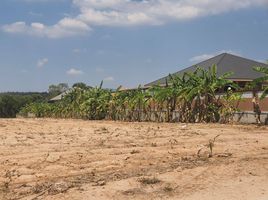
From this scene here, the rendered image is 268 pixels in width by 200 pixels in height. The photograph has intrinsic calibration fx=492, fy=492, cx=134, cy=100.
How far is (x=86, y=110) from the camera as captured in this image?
4628 cm

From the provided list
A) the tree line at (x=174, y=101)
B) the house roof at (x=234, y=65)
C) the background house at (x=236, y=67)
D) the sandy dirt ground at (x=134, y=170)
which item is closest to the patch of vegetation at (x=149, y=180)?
the sandy dirt ground at (x=134, y=170)

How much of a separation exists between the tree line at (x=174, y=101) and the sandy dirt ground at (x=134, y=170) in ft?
36.5

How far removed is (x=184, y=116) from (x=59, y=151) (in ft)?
59.0

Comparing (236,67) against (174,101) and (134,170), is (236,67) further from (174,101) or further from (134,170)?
(134,170)

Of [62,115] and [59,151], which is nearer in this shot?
[59,151]

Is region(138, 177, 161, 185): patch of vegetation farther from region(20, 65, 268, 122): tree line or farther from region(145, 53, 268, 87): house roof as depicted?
region(145, 53, 268, 87): house roof

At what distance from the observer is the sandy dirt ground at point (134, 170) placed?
8148 mm

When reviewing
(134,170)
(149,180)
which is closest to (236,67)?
(134,170)

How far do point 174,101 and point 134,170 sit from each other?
21.5m

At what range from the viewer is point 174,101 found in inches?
1232

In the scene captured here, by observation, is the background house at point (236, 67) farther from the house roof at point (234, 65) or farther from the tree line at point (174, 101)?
the tree line at point (174, 101)

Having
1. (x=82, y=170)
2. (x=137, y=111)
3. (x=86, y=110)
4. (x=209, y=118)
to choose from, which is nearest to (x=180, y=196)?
(x=82, y=170)

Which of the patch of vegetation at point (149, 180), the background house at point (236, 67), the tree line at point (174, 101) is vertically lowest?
the patch of vegetation at point (149, 180)

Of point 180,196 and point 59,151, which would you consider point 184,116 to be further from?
point 180,196
